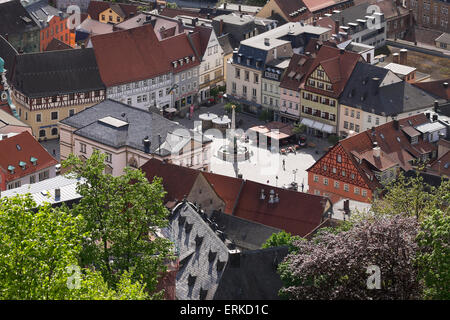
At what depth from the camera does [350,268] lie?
54750 mm

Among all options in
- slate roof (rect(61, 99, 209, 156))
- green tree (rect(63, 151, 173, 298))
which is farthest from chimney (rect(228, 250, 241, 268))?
slate roof (rect(61, 99, 209, 156))

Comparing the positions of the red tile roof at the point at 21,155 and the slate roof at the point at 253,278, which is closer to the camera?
the slate roof at the point at 253,278

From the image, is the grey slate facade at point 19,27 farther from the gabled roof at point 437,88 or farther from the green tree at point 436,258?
the green tree at point 436,258

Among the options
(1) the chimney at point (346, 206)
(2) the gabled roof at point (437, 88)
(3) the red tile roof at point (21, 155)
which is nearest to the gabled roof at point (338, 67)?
(2) the gabled roof at point (437, 88)

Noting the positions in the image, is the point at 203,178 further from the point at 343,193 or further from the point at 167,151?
the point at 343,193

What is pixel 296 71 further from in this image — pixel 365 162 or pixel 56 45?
pixel 56 45

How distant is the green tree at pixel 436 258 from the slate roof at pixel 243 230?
35.3 metres

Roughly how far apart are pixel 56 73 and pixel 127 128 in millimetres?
21761

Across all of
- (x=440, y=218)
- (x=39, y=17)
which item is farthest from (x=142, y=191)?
(x=39, y=17)

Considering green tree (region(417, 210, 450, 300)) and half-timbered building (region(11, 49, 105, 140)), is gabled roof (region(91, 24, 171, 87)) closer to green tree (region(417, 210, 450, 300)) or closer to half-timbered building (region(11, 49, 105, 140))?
half-timbered building (region(11, 49, 105, 140))

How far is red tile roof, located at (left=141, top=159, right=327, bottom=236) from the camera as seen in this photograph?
302ft

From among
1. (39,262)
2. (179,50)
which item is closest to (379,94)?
(179,50)

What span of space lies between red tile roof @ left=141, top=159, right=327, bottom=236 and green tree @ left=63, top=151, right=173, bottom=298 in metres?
30.6

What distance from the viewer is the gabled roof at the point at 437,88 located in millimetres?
125688
